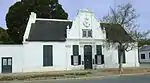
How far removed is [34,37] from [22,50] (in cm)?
268

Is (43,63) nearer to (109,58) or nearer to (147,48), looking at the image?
(109,58)

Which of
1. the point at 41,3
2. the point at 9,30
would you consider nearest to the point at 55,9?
the point at 41,3

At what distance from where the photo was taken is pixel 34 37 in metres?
41.6

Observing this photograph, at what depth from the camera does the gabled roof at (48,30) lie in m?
42.0

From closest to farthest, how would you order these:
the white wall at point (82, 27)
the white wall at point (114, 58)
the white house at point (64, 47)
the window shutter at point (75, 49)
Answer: the white house at point (64, 47) → the window shutter at point (75, 49) → the white wall at point (82, 27) → the white wall at point (114, 58)

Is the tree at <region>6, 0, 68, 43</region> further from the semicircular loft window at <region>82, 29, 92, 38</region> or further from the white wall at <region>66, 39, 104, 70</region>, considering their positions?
the white wall at <region>66, 39, 104, 70</region>

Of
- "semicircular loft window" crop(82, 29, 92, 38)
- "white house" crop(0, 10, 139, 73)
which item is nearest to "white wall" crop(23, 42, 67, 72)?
"white house" crop(0, 10, 139, 73)

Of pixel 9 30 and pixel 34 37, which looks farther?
pixel 9 30

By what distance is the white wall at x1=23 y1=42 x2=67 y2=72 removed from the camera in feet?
133

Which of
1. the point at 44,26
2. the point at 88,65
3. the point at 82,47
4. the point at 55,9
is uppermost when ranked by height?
the point at 55,9

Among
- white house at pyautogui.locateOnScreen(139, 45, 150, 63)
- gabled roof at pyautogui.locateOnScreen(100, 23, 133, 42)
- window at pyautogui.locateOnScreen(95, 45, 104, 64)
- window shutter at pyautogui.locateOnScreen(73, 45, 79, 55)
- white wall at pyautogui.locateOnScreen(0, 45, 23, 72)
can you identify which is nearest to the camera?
gabled roof at pyautogui.locateOnScreen(100, 23, 133, 42)

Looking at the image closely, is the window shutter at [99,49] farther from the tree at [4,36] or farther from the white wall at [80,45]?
the tree at [4,36]

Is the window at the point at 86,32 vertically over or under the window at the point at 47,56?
over

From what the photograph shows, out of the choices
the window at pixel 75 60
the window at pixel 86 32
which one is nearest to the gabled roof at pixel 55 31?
the window at pixel 86 32
